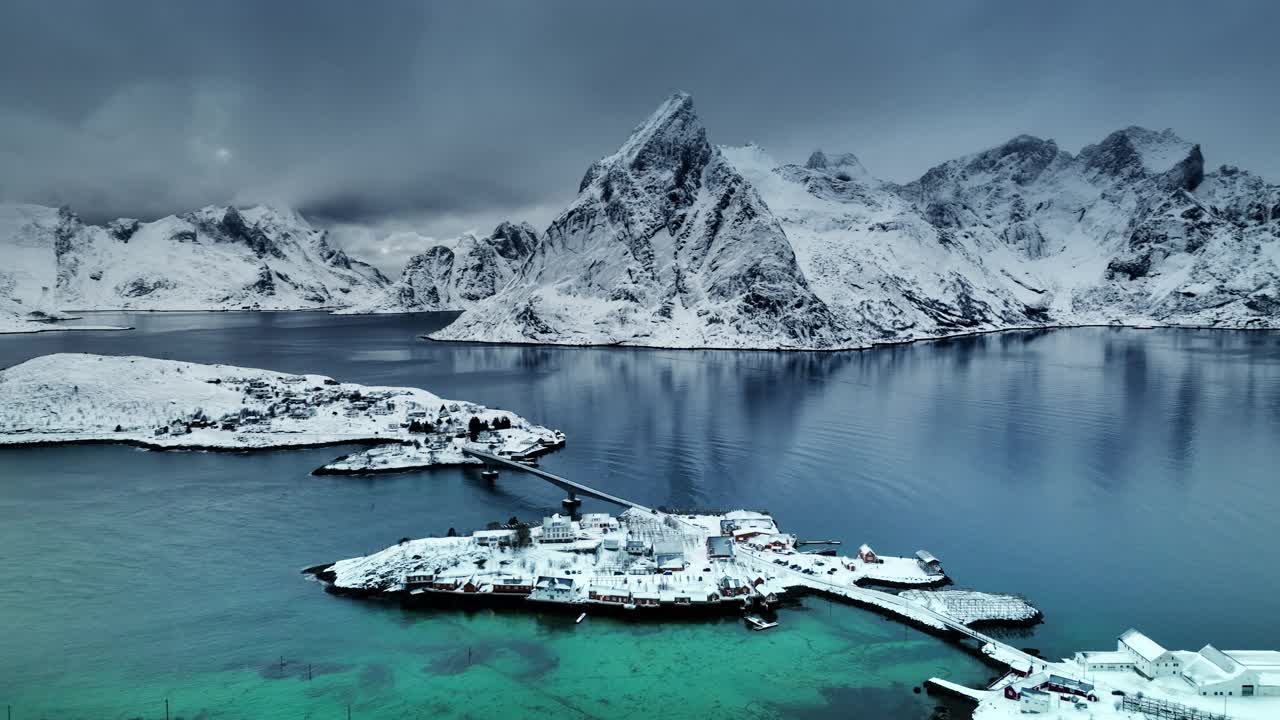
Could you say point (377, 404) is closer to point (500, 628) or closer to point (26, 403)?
point (26, 403)

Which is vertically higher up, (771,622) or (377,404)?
(377,404)

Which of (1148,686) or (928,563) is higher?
(928,563)

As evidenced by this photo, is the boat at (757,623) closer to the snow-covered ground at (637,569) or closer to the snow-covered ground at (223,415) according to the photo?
the snow-covered ground at (637,569)

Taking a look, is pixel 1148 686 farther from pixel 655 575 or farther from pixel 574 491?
pixel 574 491

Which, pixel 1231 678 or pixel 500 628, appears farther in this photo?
pixel 500 628

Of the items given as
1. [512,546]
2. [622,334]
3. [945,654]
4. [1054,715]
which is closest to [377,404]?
[512,546]

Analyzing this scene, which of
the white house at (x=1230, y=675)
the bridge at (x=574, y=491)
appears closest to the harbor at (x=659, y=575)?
the bridge at (x=574, y=491)

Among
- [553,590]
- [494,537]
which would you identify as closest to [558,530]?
[494,537]
